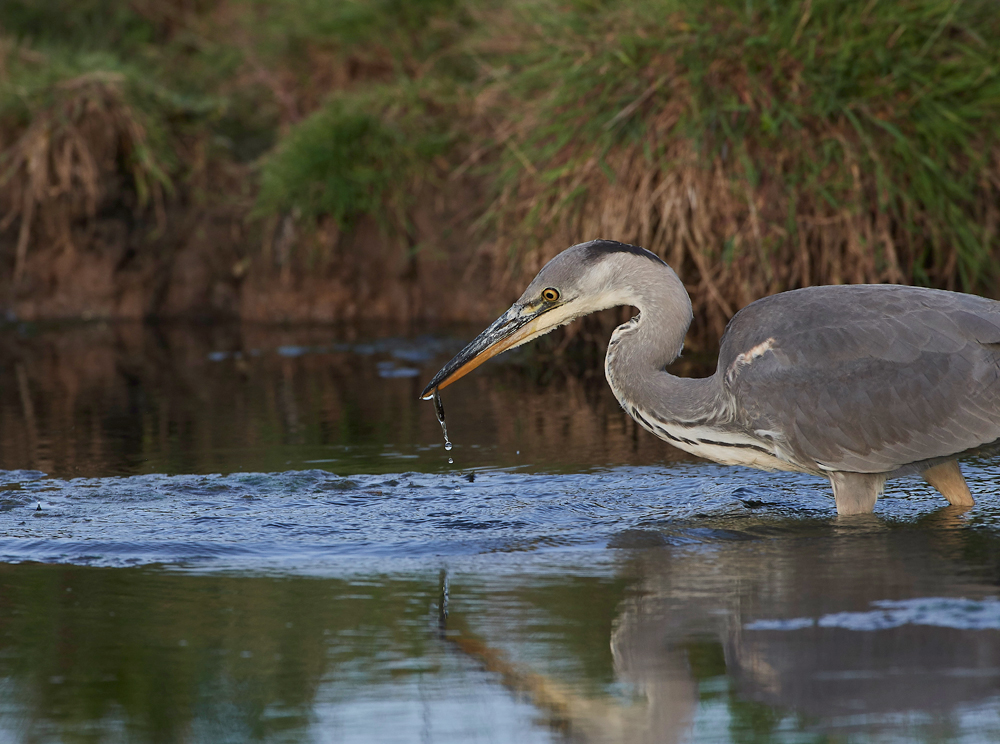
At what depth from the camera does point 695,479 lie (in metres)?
5.77

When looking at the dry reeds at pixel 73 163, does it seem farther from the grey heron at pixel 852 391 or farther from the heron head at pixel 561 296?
the grey heron at pixel 852 391

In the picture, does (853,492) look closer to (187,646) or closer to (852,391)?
(852,391)

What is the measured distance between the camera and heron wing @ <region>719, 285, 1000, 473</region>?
16.5ft

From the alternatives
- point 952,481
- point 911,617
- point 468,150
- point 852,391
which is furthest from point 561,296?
point 468,150

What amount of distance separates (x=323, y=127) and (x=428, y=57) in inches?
58.4

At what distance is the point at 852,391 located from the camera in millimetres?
5098

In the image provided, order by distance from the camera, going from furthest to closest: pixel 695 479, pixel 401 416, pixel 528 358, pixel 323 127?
1. pixel 323 127
2. pixel 528 358
3. pixel 401 416
4. pixel 695 479

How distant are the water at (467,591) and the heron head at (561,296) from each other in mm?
590

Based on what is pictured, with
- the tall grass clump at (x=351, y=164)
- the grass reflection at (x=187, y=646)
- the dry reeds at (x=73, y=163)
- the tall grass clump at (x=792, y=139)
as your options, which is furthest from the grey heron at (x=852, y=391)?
the dry reeds at (x=73, y=163)

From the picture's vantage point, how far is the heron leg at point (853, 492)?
5.10m

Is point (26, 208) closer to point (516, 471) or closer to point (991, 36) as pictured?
point (516, 471)

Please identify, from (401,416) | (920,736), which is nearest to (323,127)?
(401,416)

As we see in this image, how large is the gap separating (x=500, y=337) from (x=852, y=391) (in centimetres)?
141

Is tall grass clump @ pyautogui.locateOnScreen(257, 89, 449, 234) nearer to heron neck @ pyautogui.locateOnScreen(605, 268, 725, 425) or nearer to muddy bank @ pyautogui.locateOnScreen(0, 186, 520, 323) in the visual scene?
muddy bank @ pyautogui.locateOnScreen(0, 186, 520, 323)
